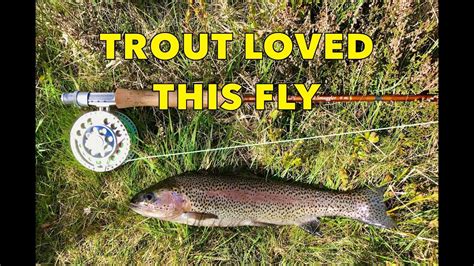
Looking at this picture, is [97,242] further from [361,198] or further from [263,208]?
[361,198]

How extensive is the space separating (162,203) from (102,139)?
0.52 meters

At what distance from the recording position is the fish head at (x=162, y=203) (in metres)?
2.32

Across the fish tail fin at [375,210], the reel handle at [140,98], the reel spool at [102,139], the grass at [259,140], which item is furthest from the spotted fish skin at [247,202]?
the reel handle at [140,98]

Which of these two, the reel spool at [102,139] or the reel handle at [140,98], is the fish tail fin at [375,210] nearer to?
the reel handle at [140,98]

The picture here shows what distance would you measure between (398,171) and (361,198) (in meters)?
0.30

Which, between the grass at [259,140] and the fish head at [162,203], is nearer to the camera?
the fish head at [162,203]

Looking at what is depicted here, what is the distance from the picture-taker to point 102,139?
2.42 meters

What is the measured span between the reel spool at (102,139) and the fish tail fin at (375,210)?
1.42 meters

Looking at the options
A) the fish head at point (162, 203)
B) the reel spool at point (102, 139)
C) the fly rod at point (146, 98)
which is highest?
the fly rod at point (146, 98)

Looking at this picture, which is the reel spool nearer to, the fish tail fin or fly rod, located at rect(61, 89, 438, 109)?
fly rod, located at rect(61, 89, 438, 109)

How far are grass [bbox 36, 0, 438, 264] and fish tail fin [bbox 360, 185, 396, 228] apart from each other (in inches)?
3.0

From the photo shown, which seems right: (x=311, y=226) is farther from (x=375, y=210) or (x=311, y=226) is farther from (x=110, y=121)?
(x=110, y=121)

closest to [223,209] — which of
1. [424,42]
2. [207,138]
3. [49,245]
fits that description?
[207,138]

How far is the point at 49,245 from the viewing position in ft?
8.33
